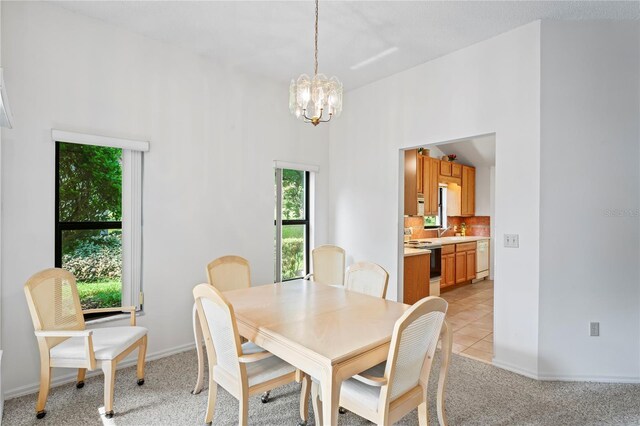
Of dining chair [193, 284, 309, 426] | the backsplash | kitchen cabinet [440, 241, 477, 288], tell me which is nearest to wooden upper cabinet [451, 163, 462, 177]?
the backsplash

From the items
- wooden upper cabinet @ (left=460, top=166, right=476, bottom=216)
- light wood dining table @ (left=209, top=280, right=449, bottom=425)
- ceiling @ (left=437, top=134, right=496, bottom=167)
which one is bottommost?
light wood dining table @ (left=209, top=280, right=449, bottom=425)

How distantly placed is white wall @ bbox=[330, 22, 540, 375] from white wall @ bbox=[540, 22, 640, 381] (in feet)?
0.33

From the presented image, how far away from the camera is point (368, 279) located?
9.36 ft

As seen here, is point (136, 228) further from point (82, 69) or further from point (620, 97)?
point (620, 97)

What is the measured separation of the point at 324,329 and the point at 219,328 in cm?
58

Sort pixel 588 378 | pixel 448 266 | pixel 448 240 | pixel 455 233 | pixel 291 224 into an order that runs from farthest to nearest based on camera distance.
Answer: pixel 455 233 → pixel 448 240 → pixel 448 266 → pixel 291 224 → pixel 588 378

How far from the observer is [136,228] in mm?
3035

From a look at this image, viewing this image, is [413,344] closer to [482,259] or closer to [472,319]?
[472,319]

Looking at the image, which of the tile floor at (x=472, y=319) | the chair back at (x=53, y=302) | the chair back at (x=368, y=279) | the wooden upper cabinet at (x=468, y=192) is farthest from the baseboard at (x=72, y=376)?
the wooden upper cabinet at (x=468, y=192)

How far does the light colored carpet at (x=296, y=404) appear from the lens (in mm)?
2154

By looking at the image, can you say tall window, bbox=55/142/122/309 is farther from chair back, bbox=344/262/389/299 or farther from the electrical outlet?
the electrical outlet

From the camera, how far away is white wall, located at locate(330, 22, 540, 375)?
9.23ft

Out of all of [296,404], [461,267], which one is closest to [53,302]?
[296,404]

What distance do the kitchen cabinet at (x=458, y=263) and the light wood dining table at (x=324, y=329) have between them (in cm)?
350
